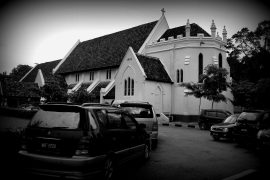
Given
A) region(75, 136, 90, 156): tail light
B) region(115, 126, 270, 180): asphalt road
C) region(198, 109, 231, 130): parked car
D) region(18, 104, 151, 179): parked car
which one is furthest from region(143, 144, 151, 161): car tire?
region(198, 109, 231, 130): parked car

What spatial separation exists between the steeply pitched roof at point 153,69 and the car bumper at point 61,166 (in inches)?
1015

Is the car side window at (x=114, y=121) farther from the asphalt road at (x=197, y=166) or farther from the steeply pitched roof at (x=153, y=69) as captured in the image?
the steeply pitched roof at (x=153, y=69)

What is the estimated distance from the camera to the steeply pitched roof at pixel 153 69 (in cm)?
3170

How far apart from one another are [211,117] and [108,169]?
18168mm

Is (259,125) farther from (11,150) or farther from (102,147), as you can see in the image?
(11,150)

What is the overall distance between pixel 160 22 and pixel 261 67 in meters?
17.6

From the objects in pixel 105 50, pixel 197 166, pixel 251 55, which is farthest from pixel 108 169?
pixel 251 55

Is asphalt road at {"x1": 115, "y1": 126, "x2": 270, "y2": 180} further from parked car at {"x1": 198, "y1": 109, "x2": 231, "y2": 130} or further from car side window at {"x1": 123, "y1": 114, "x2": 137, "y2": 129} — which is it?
parked car at {"x1": 198, "y1": 109, "x2": 231, "y2": 130}

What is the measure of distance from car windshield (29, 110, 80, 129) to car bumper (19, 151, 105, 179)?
652 mm

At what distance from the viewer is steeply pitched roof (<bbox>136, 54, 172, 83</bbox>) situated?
31.7 meters

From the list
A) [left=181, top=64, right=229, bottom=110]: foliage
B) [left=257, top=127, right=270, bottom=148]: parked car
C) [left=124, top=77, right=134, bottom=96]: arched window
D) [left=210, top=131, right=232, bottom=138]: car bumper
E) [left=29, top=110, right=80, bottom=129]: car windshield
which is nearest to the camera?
[left=29, top=110, right=80, bottom=129]: car windshield

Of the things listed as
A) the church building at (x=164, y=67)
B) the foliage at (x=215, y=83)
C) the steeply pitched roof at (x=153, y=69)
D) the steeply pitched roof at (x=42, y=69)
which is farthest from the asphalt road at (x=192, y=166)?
the steeply pitched roof at (x=42, y=69)

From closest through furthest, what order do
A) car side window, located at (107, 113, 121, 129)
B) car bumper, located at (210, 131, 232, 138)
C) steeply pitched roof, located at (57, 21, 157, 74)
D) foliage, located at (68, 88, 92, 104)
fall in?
car side window, located at (107, 113, 121, 129), car bumper, located at (210, 131, 232, 138), foliage, located at (68, 88, 92, 104), steeply pitched roof, located at (57, 21, 157, 74)

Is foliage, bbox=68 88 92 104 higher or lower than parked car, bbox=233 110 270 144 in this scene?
higher
